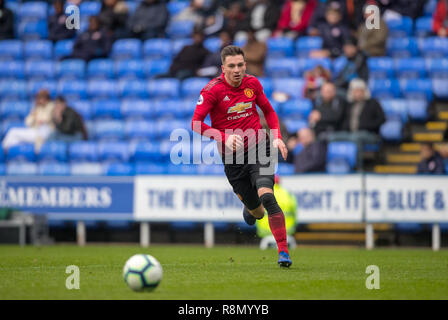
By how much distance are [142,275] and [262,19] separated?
1413cm

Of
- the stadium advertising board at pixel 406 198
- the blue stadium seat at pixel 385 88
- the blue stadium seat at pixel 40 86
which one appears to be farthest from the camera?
the blue stadium seat at pixel 40 86

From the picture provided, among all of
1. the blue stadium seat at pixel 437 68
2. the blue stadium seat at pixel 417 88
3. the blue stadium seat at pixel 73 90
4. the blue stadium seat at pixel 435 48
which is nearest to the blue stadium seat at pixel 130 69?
the blue stadium seat at pixel 73 90

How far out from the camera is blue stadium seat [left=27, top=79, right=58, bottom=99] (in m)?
20.7

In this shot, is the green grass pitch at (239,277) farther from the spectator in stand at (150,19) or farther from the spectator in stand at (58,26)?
the spectator in stand at (58,26)

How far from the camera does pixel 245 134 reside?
31.3 feet

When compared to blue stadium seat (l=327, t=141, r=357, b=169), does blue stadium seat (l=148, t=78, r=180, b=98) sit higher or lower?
higher

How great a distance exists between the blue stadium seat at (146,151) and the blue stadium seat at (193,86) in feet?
5.86

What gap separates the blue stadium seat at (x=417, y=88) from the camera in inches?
680

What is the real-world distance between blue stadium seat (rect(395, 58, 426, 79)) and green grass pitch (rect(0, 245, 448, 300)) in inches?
266

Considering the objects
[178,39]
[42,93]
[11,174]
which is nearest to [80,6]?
[178,39]

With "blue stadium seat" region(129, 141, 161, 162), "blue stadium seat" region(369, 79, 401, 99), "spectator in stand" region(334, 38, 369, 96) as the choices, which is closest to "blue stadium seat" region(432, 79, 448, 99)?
"blue stadium seat" region(369, 79, 401, 99)

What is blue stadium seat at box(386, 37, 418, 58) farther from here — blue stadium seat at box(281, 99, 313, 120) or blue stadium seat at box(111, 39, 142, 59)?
blue stadium seat at box(111, 39, 142, 59)

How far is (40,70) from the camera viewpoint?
852 inches
